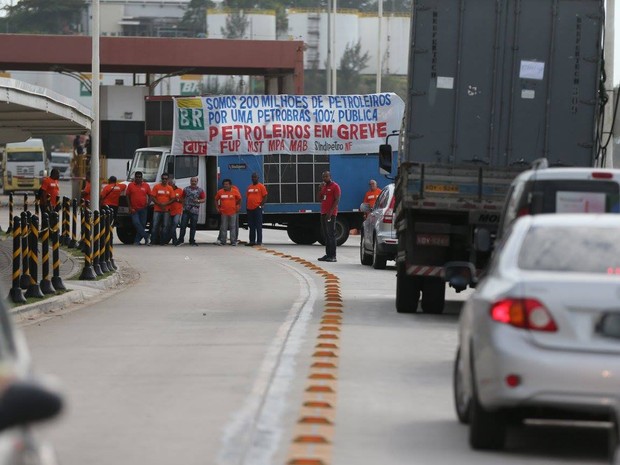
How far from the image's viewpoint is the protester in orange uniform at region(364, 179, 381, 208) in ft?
119

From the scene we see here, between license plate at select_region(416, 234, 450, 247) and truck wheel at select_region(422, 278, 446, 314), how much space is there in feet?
2.72

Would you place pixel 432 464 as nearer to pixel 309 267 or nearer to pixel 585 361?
pixel 585 361

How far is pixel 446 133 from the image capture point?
62.0ft

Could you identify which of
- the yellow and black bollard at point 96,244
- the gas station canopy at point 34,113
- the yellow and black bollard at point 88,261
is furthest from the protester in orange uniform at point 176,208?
the yellow and black bollard at point 88,261

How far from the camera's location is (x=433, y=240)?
18578mm

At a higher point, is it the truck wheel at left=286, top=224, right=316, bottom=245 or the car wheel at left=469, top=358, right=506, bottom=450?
the car wheel at left=469, top=358, right=506, bottom=450

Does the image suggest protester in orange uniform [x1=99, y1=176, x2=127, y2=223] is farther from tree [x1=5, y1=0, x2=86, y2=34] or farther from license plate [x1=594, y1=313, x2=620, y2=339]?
tree [x1=5, y1=0, x2=86, y2=34]

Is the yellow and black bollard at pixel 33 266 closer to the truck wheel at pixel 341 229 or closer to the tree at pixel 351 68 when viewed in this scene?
the truck wheel at pixel 341 229

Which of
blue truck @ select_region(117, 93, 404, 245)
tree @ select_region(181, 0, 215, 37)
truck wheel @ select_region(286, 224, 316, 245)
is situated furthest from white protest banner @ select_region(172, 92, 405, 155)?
tree @ select_region(181, 0, 215, 37)

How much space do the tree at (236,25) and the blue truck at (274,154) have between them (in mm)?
98704

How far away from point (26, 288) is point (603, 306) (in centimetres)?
1383

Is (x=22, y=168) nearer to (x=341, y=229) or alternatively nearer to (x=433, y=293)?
(x=341, y=229)

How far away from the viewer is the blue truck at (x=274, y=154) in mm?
39344

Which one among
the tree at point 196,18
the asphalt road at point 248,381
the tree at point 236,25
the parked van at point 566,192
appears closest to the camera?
the asphalt road at point 248,381
